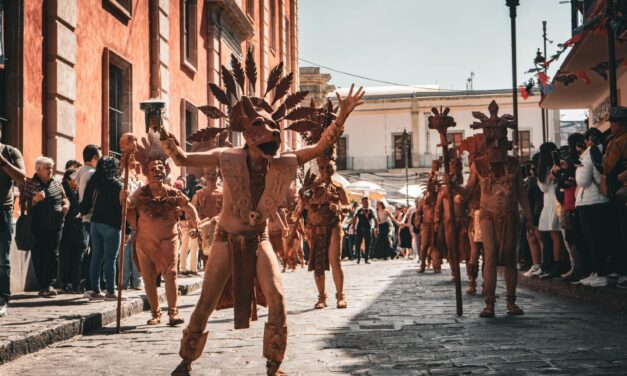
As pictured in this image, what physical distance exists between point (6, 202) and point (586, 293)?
691 centimetres

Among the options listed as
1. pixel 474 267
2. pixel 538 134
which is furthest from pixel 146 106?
pixel 538 134

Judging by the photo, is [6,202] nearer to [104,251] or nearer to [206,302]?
[104,251]

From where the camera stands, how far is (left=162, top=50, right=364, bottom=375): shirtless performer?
629 centimetres

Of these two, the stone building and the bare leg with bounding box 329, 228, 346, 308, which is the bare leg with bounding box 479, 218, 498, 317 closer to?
the bare leg with bounding box 329, 228, 346, 308

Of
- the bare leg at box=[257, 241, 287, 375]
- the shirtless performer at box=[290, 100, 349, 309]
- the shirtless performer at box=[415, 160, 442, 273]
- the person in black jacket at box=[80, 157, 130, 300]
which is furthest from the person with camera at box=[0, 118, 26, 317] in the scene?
the shirtless performer at box=[415, 160, 442, 273]

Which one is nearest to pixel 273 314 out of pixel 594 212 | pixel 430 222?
pixel 594 212

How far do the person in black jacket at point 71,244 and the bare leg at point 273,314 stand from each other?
7148 millimetres

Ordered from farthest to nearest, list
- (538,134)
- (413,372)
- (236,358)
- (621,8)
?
(538,134) < (621,8) < (236,358) < (413,372)

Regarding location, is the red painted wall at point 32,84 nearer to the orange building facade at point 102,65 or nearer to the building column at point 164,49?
the orange building facade at point 102,65

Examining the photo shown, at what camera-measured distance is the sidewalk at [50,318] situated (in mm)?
7844

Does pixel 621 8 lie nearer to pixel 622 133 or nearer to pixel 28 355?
pixel 622 133

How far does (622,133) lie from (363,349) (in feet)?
15.5

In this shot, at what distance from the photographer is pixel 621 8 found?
10.0 m

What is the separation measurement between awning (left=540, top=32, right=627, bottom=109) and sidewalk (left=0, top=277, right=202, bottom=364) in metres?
8.57
